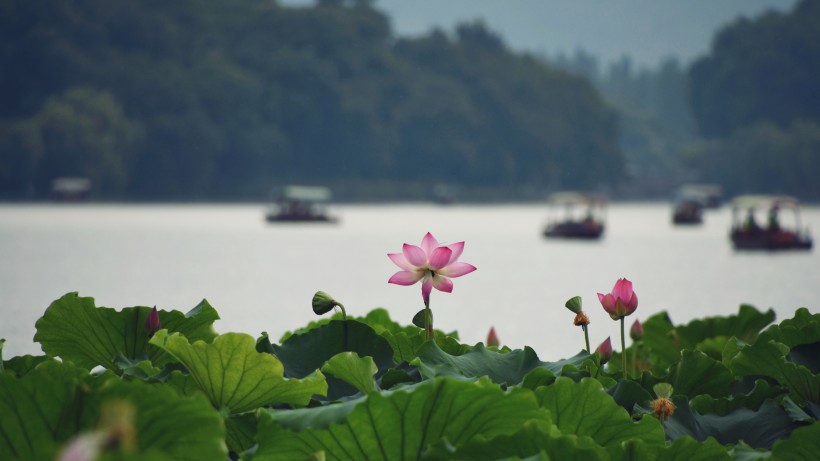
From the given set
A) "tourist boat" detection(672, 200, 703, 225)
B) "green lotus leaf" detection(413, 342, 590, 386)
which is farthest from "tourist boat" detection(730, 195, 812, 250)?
"green lotus leaf" detection(413, 342, 590, 386)

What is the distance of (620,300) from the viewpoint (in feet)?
7.82

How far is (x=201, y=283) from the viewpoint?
83.1 ft

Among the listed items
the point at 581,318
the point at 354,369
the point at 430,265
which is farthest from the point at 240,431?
the point at 581,318

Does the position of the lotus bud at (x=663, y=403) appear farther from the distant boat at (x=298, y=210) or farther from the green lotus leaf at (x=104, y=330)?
the distant boat at (x=298, y=210)

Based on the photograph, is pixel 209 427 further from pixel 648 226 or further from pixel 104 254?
pixel 648 226

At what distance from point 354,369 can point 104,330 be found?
745 mm

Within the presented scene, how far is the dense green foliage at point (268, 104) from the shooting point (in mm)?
68688

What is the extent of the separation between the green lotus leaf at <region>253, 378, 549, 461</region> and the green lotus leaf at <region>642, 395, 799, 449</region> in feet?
1.49

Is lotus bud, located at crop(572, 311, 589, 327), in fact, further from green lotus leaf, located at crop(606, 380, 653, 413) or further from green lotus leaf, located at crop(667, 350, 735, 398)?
green lotus leaf, located at crop(667, 350, 735, 398)

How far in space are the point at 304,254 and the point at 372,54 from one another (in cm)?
5351

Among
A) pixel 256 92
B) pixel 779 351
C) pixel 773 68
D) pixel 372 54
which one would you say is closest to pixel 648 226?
pixel 256 92

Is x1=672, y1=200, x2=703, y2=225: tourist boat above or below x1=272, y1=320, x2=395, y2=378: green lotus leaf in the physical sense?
below

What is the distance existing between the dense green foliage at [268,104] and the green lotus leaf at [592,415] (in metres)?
64.5

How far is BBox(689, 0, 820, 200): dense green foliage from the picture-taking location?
88.3 meters
